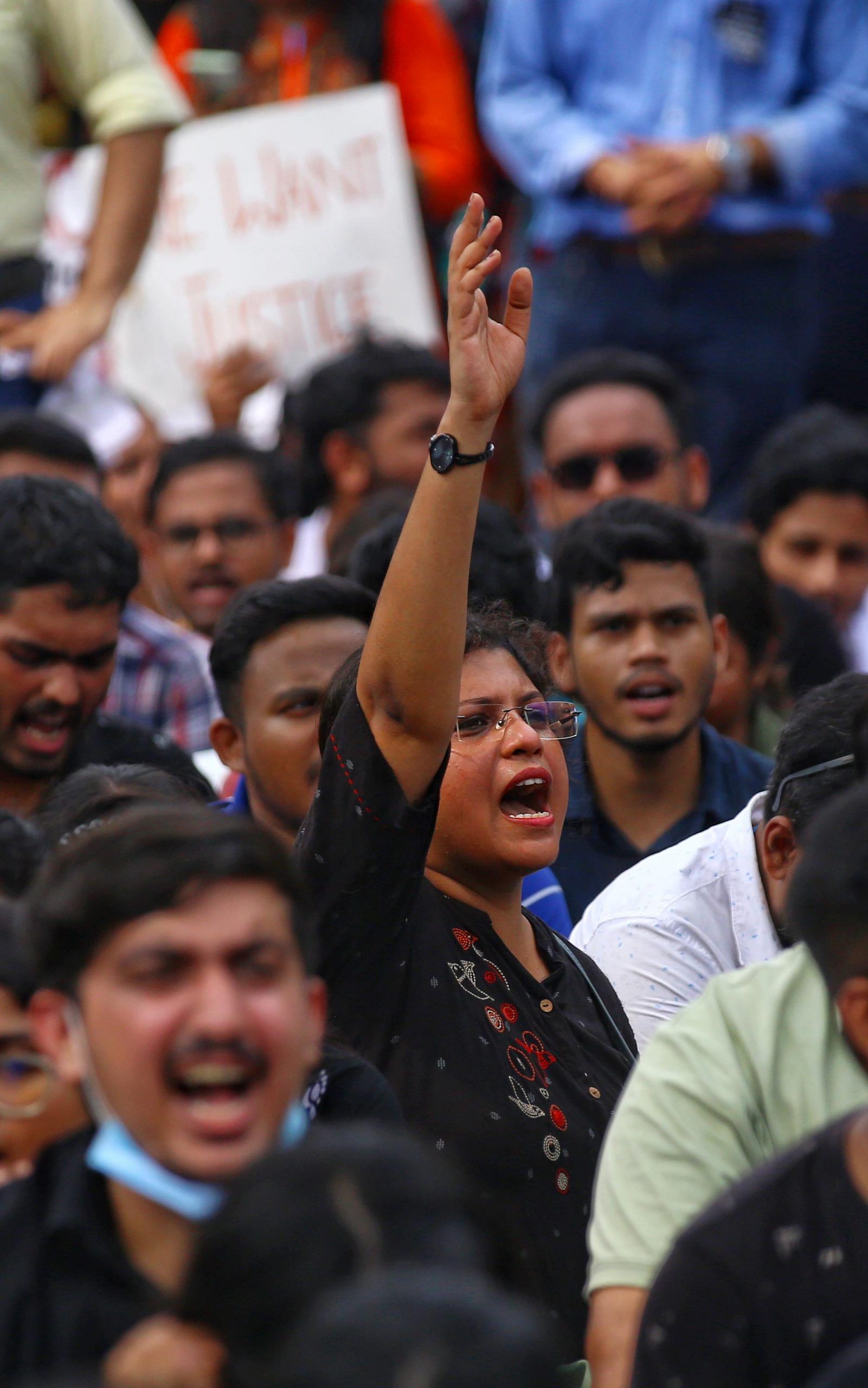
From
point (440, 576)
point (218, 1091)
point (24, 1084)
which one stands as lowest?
point (24, 1084)

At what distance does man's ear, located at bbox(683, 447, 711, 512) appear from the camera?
5617mm

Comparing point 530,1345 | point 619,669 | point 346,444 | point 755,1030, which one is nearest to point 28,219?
point 346,444

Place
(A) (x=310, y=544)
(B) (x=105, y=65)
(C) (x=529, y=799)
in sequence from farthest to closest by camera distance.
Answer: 1. (A) (x=310, y=544)
2. (B) (x=105, y=65)
3. (C) (x=529, y=799)

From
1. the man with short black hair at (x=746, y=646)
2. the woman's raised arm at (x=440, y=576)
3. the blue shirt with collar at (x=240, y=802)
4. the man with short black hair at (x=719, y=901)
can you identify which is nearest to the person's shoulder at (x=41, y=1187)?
the woman's raised arm at (x=440, y=576)

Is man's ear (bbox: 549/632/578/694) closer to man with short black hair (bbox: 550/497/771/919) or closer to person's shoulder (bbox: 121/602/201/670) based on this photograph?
man with short black hair (bbox: 550/497/771/919)

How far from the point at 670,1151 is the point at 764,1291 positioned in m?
0.31

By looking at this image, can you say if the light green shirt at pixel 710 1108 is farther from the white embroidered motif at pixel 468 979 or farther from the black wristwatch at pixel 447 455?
the black wristwatch at pixel 447 455

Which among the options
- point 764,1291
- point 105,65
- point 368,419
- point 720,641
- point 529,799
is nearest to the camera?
point 764,1291

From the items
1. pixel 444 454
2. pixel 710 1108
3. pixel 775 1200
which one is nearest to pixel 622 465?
pixel 444 454

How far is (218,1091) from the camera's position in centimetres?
205

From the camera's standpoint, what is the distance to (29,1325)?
6.63 ft

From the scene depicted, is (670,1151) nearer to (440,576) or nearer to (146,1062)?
(146,1062)

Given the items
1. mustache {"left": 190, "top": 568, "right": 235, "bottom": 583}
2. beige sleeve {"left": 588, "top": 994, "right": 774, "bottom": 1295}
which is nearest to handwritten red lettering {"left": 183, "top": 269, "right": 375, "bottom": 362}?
mustache {"left": 190, "top": 568, "right": 235, "bottom": 583}

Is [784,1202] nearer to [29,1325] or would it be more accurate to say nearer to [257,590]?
[29,1325]
